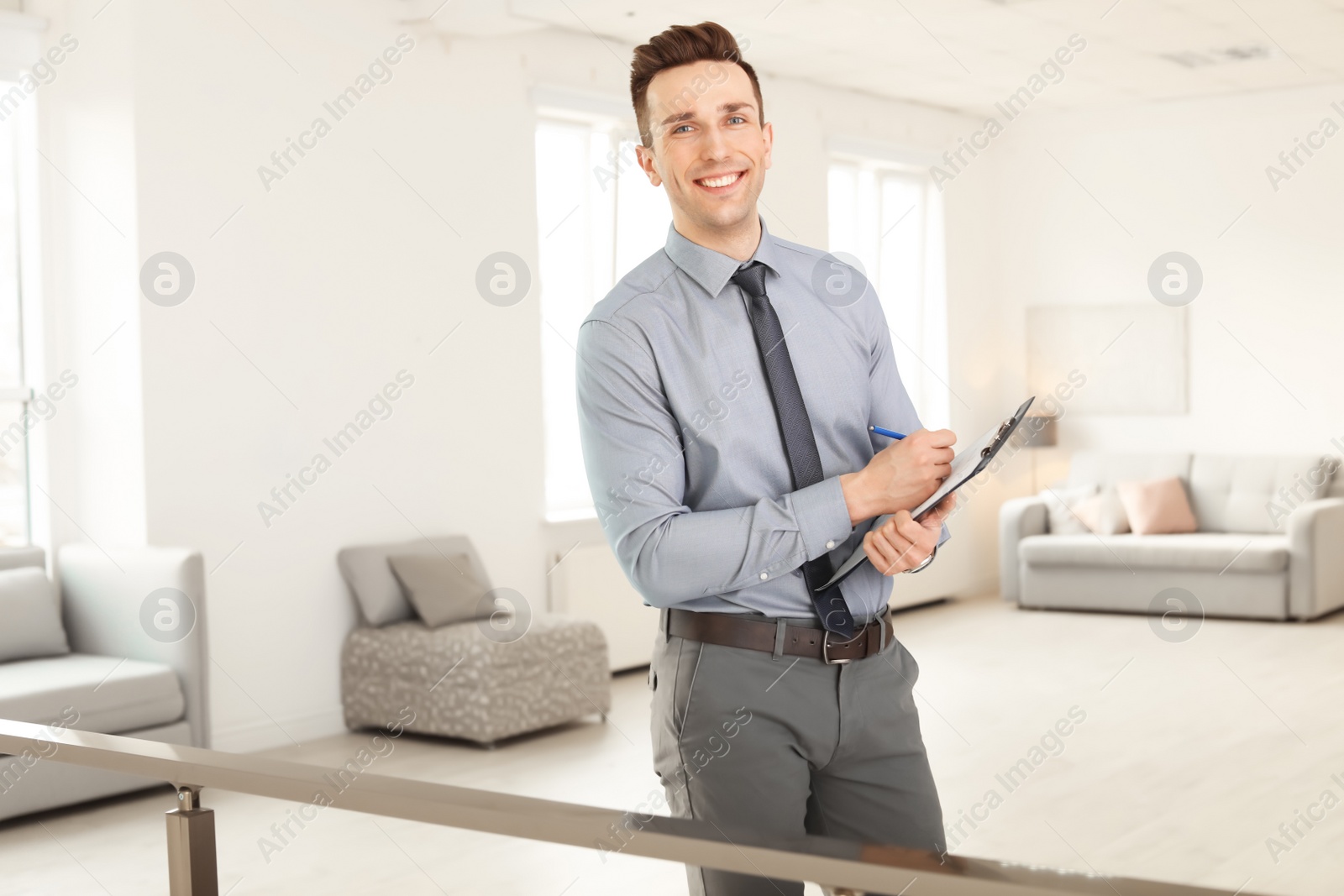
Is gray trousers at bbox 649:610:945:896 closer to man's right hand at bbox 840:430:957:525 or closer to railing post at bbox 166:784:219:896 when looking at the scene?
man's right hand at bbox 840:430:957:525

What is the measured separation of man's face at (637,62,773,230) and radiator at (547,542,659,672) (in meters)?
4.59

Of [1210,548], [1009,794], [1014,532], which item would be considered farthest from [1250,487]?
[1009,794]

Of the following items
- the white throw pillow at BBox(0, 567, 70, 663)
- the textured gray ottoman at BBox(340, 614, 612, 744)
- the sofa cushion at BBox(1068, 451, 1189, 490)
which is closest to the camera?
the white throw pillow at BBox(0, 567, 70, 663)

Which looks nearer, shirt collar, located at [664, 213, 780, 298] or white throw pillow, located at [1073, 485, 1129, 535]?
shirt collar, located at [664, 213, 780, 298]

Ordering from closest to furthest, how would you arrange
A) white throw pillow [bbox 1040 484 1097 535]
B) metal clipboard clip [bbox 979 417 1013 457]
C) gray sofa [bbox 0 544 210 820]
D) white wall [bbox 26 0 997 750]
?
metal clipboard clip [bbox 979 417 1013 457]
gray sofa [bbox 0 544 210 820]
white wall [bbox 26 0 997 750]
white throw pillow [bbox 1040 484 1097 535]

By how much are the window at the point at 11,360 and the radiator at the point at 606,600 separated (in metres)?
2.22

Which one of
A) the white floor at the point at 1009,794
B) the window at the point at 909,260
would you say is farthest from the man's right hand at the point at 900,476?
the window at the point at 909,260

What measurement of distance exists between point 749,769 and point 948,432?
0.45m

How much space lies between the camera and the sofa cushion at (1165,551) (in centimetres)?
748

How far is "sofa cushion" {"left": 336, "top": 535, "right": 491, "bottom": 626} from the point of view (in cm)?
538

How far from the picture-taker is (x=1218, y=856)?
3654mm

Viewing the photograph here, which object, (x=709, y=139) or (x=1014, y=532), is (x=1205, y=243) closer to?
(x=1014, y=532)

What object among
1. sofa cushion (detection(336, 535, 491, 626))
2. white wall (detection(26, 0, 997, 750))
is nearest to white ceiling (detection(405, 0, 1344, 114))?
white wall (detection(26, 0, 997, 750))

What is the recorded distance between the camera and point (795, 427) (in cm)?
165
